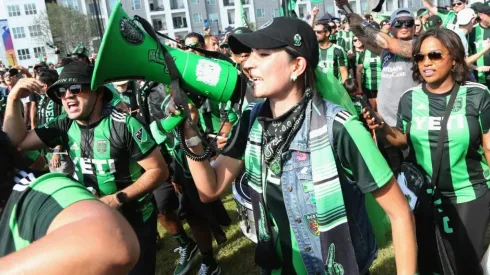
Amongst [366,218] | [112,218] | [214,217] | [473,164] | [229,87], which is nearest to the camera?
[112,218]

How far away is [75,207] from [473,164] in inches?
105

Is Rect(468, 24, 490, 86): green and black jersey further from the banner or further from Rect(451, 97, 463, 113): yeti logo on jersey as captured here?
the banner

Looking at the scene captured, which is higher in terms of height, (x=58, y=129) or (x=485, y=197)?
(x=58, y=129)

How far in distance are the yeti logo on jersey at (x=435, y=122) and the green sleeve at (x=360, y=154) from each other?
130 cm

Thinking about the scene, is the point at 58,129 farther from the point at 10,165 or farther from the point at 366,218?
the point at 366,218

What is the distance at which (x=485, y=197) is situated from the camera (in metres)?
2.84

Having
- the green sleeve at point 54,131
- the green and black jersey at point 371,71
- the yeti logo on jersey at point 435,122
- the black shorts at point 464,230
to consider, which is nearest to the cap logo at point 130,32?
the green sleeve at point 54,131

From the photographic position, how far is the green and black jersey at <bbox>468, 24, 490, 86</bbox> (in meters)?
6.01

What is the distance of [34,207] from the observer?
1111 mm

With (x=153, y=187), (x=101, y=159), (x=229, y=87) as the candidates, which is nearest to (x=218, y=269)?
(x=153, y=187)

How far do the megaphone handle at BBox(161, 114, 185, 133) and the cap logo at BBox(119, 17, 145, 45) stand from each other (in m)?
0.36

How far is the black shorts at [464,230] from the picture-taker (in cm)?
281

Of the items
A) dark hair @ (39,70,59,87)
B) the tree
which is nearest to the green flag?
dark hair @ (39,70,59,87)

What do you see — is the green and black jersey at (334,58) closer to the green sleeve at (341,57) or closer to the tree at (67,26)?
the green sleeve at (341,57)
